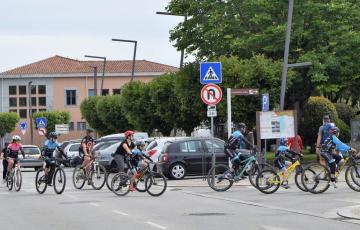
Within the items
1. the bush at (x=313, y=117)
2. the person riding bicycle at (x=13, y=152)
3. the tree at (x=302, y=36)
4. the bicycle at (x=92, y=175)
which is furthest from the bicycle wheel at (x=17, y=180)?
the bush at (x=313, y=117)

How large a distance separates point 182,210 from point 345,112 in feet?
125

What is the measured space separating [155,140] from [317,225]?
17360 millimetres

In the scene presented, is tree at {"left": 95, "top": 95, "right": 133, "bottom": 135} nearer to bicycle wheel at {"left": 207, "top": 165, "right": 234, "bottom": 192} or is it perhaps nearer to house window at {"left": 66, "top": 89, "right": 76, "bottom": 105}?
bicycle wheel at {"left": 207, "top": 165, "right": 234, "bottom": 192}

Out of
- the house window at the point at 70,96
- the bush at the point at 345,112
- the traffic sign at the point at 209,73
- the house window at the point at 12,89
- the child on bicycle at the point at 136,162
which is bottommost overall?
the child on bicycle at the point at 136,162

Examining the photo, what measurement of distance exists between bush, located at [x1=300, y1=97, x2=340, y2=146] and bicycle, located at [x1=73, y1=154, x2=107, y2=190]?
2197cm

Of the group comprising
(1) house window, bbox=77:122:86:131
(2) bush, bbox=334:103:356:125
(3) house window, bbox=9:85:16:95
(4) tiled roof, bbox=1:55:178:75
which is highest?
(4) tiled roof, bbox=1:55:178:75

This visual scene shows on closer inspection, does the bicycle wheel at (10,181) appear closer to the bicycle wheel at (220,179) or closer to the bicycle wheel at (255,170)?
the bicycle wheel at (220,179)

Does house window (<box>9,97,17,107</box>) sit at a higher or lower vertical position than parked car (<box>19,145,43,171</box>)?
higher

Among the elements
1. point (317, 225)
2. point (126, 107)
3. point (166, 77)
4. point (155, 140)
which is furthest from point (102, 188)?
point (126, 107)

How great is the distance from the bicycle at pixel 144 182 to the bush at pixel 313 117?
24288mm

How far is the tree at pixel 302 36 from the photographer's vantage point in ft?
117

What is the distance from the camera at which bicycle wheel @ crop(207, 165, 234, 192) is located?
21250 mm

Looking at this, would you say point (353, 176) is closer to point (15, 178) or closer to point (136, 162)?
point (136, 162)

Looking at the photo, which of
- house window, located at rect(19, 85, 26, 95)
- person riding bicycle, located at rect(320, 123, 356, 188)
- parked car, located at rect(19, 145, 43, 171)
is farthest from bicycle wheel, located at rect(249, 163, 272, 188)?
house window, located at rect(19, 85, 26, 95)
